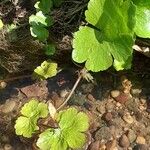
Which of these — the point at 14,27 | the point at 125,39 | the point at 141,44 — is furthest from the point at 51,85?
the point at 125,39

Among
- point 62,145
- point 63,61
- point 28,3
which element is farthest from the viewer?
point 63,61

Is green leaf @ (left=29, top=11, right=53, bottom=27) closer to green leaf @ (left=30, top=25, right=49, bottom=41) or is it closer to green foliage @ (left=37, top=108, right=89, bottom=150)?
green leaf @ (left=30, top=25, right=49, bottom=41)

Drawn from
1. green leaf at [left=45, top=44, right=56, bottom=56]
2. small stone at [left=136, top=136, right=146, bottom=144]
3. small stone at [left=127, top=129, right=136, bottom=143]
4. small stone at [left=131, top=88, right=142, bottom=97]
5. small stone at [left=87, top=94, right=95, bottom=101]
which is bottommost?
small stone at [left=136, top=136, right=146, bottom=144]

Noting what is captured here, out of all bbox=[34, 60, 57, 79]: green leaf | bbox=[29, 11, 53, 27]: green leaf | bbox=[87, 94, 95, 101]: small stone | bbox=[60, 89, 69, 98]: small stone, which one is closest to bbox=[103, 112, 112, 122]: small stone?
bbox=[87, 94, 95, 101]: small stone

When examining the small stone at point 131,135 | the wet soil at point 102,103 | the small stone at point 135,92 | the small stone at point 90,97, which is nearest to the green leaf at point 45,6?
the wet soil at point 102,103

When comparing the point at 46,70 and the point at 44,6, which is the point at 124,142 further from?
the point at 44,6

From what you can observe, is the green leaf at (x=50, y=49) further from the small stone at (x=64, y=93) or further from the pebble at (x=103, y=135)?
the pebble at (x=103, y=135)

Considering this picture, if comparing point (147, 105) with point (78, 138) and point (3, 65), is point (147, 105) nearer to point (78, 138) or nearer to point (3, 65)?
point (78, 138)
